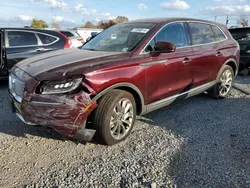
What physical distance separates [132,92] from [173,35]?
1.37 meters

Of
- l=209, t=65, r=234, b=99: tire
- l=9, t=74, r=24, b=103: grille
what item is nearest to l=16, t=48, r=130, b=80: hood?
l=9, t=74, r=24, b=103: grille

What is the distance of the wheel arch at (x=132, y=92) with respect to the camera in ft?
10.4

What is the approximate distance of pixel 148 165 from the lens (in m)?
2.93

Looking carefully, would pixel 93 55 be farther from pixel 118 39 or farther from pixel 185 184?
pixel 185 184

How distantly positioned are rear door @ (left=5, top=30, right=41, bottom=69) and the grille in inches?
108

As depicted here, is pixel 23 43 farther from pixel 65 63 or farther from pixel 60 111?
pixel 60 111

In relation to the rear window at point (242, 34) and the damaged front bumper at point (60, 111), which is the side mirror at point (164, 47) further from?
the rear window at point (242, 34)

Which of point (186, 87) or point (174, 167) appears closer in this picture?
point (174, 167)

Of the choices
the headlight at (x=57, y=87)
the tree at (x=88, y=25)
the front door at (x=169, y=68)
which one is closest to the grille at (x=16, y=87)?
the headlight at (x=57, y=87)

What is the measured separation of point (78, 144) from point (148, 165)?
1057mm

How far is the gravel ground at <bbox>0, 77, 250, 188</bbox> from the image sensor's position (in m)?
2.67

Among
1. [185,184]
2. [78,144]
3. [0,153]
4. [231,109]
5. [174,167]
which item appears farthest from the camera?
[231,109]

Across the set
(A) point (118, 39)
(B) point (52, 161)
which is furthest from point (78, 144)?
(A) point (118, 39)

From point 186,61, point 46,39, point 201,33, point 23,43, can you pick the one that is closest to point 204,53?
point 201,33
